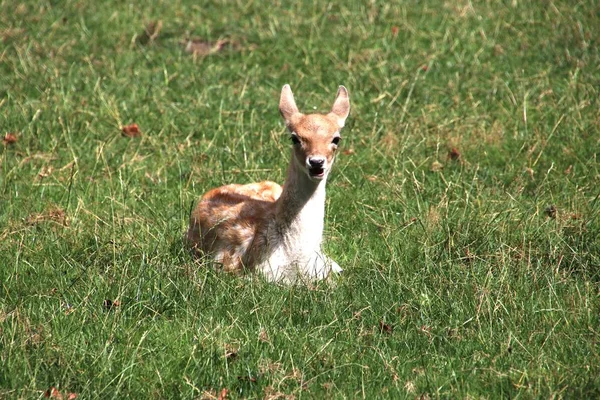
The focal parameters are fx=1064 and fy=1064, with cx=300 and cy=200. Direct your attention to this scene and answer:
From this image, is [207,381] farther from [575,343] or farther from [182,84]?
[182,84]

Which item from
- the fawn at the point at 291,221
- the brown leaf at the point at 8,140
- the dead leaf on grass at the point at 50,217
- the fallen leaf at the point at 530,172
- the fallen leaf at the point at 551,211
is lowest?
the brown leaf at the point at 8,140

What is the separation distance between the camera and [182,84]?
9.16 metres

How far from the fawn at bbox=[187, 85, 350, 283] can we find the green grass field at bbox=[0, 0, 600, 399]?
207mm

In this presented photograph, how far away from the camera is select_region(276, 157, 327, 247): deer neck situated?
625 centimetres

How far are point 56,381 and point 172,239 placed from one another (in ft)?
6.14

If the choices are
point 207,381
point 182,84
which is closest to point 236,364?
point 207,381

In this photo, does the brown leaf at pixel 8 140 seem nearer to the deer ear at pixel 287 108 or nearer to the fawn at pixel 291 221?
the fawn at pixel 291 221

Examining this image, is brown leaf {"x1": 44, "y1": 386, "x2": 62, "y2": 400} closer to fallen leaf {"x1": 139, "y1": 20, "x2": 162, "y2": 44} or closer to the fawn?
the fawn

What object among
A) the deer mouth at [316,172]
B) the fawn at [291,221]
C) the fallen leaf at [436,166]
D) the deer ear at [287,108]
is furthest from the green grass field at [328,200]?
the deer ear at [287,108]

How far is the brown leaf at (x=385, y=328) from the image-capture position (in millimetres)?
5340

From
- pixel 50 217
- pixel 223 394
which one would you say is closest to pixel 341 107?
pixel 50 217

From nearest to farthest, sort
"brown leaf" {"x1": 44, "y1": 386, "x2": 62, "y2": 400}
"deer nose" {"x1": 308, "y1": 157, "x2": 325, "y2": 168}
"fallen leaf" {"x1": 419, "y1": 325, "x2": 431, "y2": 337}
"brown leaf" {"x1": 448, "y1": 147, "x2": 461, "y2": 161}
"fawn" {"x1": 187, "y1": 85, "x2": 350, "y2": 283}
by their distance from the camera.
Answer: "brown leaf" {"x1": 44, "y1": 386, "x2": 62, "y2": 400} → "fallen leaf" {"x1": 419, "y1": 325, "x2": 431, "y2": 337} → "deer nose" {"x1": 308, "y1": 157, "x2": 325, "y2": 168} → "fawn" {"x1": 187, "y1": 85, "x2": 350, "y2": 283} → "brown leaf" {"x1": 448, "y1": 147, "x2": 461, "y2": 161}

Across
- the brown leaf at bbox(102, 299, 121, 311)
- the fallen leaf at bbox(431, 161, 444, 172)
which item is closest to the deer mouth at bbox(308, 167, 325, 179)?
the brown leaf at bbox(102, 299, 121, 311)

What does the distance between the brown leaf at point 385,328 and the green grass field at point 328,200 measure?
0.02m
